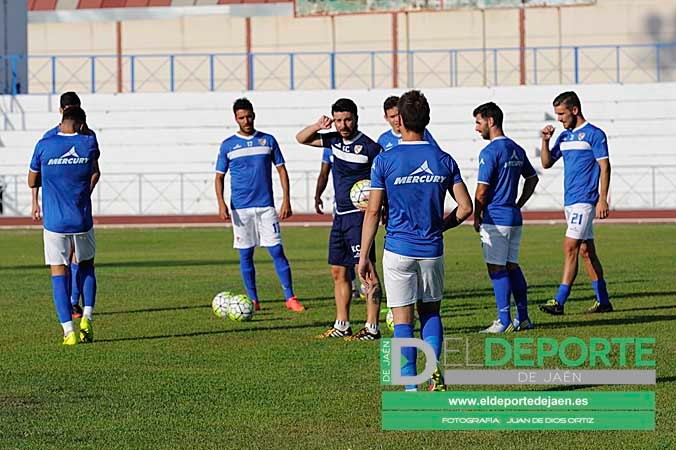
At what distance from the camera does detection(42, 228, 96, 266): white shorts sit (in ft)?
40.1

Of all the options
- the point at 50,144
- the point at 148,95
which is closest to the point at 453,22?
the point at 148,95

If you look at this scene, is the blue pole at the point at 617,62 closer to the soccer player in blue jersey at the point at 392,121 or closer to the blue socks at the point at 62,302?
the soccer player in blue jersey at the point at 392,121

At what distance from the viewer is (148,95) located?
1752 inches

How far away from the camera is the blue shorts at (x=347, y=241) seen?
40.6 feet

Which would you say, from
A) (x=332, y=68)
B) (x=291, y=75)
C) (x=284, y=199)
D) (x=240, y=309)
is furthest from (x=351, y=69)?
(x=240, y=309)

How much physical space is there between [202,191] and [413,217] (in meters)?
33.3

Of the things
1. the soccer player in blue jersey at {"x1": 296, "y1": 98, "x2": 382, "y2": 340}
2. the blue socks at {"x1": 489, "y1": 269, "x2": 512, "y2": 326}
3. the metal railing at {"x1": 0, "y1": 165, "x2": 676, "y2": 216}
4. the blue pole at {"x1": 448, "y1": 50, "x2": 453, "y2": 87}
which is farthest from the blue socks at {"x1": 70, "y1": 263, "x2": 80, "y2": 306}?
the blue pole at {"x1": 448, "y1": 50, "x2": 453, "y2": 87}

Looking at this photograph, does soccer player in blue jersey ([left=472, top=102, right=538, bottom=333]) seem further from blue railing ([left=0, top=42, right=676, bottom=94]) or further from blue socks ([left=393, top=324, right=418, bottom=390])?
blue railing ([left=0, top=42, right=676, bottom=94])

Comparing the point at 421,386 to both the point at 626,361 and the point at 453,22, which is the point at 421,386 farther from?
the point at 453,22

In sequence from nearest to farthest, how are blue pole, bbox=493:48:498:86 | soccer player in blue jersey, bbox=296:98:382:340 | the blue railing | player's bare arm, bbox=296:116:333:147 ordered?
player's bare arm, bbox=296:116:333:147, soccer player in blue jersey, bbox=296:98:382:340, the blue railing, blue pole, bbox=493:48:498:86

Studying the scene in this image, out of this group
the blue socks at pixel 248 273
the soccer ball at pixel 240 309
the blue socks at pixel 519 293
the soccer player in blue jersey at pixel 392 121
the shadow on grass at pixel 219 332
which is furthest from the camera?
the blue socks at pixel 248 273

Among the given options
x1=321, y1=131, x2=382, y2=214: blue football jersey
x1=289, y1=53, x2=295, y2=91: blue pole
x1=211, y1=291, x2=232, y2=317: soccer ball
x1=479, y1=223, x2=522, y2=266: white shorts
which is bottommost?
x1=211, y1=291, x2=232, y2=317: soccer ball

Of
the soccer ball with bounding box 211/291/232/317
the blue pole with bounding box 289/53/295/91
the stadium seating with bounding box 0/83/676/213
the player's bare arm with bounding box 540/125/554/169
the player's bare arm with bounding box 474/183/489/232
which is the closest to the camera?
the player's bare arm with bounding box 474/183/489/232

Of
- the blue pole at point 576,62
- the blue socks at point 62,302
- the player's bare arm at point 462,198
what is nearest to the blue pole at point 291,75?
the blue pole at point 576,62
